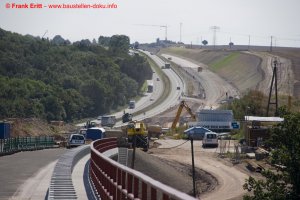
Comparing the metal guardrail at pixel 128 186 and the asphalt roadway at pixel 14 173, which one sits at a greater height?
the metal guardrail at pixel 128 186

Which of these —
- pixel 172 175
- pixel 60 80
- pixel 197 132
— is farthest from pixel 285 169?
pixel 60 80

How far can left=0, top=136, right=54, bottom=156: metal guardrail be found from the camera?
53888 mm

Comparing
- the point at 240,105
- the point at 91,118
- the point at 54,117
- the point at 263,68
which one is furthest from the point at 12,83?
the point at 263,68

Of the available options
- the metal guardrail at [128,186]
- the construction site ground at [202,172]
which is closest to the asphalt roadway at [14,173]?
the metal guardrail at [128,186]

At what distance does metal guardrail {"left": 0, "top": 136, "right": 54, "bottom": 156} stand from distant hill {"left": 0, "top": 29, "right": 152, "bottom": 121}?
35.0 meters

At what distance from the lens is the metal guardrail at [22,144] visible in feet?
177

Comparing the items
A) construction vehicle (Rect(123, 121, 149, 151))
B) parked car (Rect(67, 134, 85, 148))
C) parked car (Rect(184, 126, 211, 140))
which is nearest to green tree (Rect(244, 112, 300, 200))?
parked car (Rect(67, 134, 85, 148))

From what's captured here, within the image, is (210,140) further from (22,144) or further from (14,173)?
(14,173)

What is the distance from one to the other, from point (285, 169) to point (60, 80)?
108958 mm

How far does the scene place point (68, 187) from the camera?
2112cm

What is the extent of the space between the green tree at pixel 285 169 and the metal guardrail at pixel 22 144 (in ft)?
60.9

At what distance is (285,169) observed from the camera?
1532 inches

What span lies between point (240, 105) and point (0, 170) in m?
88.3

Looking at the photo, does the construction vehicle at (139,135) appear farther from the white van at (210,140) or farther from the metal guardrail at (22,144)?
the white van at (210,140)
